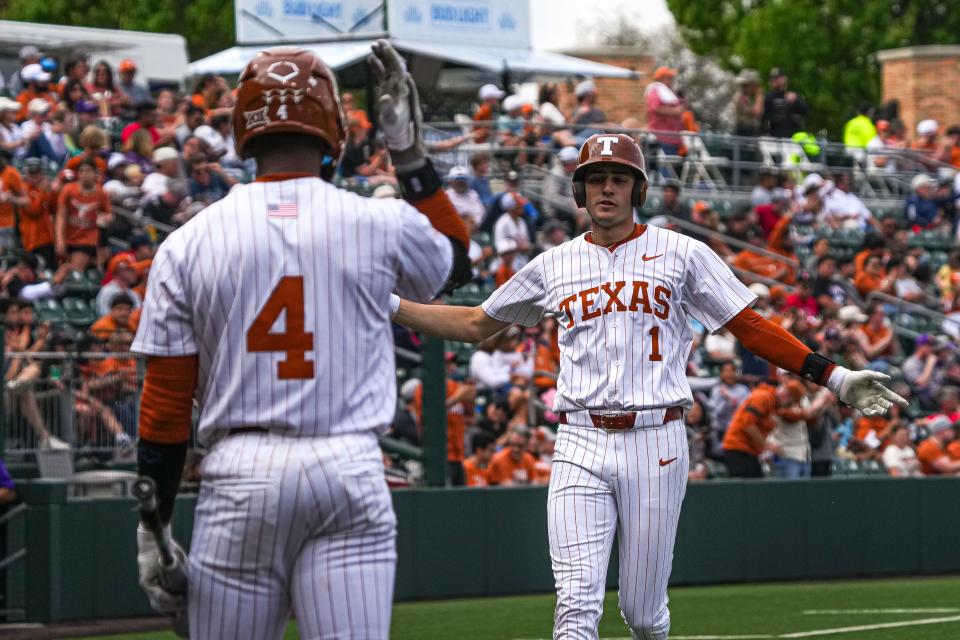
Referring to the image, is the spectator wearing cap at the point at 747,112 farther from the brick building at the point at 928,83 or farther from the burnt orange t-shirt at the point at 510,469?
the brick building at the point at 928,83

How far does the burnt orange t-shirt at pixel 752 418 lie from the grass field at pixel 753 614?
4.08 ft

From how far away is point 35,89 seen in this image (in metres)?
18.1

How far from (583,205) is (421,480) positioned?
6952mm

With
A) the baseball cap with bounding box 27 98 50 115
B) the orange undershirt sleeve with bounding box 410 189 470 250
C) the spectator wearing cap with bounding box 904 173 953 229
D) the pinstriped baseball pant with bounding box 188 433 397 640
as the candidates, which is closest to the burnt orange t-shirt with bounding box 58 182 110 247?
the baseball cap with bounding box 27 98 50 115

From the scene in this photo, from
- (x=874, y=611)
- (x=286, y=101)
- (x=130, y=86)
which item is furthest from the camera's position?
(x=130, y=86)

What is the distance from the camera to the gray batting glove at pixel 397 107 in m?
4.18

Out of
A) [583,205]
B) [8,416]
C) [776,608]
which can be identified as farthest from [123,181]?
[583,205]

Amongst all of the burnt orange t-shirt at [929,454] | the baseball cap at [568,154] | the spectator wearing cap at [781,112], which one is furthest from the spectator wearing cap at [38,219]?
the spectator wearing cap at [781,112]

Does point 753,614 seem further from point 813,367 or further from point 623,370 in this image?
point 623,370

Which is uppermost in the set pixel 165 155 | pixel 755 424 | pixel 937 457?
pixel 165 155

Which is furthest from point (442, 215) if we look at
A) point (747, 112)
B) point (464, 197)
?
point (747, 112)

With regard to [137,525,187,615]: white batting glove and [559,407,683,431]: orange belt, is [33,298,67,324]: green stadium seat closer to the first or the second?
[559,407,683,431]: orange belt

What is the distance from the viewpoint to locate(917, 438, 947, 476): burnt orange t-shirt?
16.4 meters

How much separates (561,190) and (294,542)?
17100 millimetres
